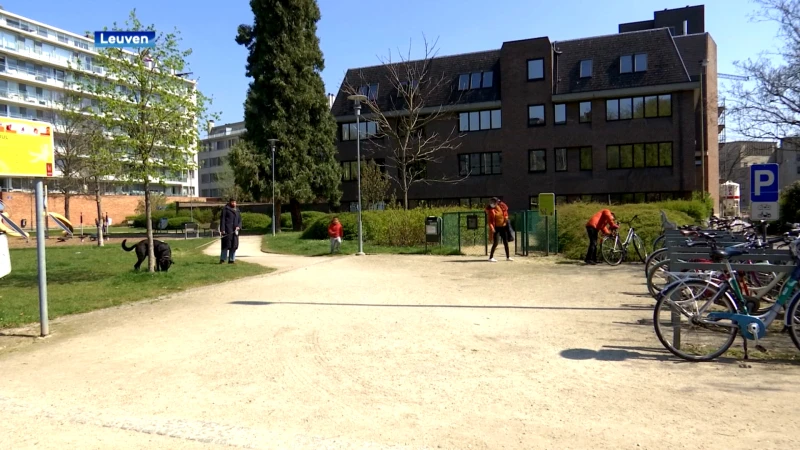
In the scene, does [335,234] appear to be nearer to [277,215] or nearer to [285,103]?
[277,215]

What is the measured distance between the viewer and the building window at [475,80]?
39.5 m

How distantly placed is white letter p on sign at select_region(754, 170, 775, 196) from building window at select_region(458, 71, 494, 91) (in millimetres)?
32398

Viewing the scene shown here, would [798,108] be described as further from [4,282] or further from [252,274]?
[4,282]

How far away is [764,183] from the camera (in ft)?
Result: 26.6

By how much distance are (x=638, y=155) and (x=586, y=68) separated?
659 cm

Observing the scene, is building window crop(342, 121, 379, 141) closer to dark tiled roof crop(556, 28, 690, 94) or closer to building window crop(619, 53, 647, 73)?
dark tiled roof crop(556, 28, 690, 94)

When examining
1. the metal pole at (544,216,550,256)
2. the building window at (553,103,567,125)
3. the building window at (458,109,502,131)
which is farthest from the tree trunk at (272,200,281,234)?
the metal pole at (544,216,550,256)

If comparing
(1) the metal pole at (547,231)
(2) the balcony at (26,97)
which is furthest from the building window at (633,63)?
(2) the balcony at (26,97)

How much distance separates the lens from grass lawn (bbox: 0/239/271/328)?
9.72 metres

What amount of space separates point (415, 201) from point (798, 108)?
26.7m

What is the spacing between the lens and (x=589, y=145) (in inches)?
1435

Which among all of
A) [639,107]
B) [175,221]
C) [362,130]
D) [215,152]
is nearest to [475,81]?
[362,130]

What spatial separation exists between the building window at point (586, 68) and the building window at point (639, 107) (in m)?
2.26

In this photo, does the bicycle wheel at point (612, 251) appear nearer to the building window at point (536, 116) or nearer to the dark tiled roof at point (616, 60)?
the dark tiled roof at point (616, 60)
